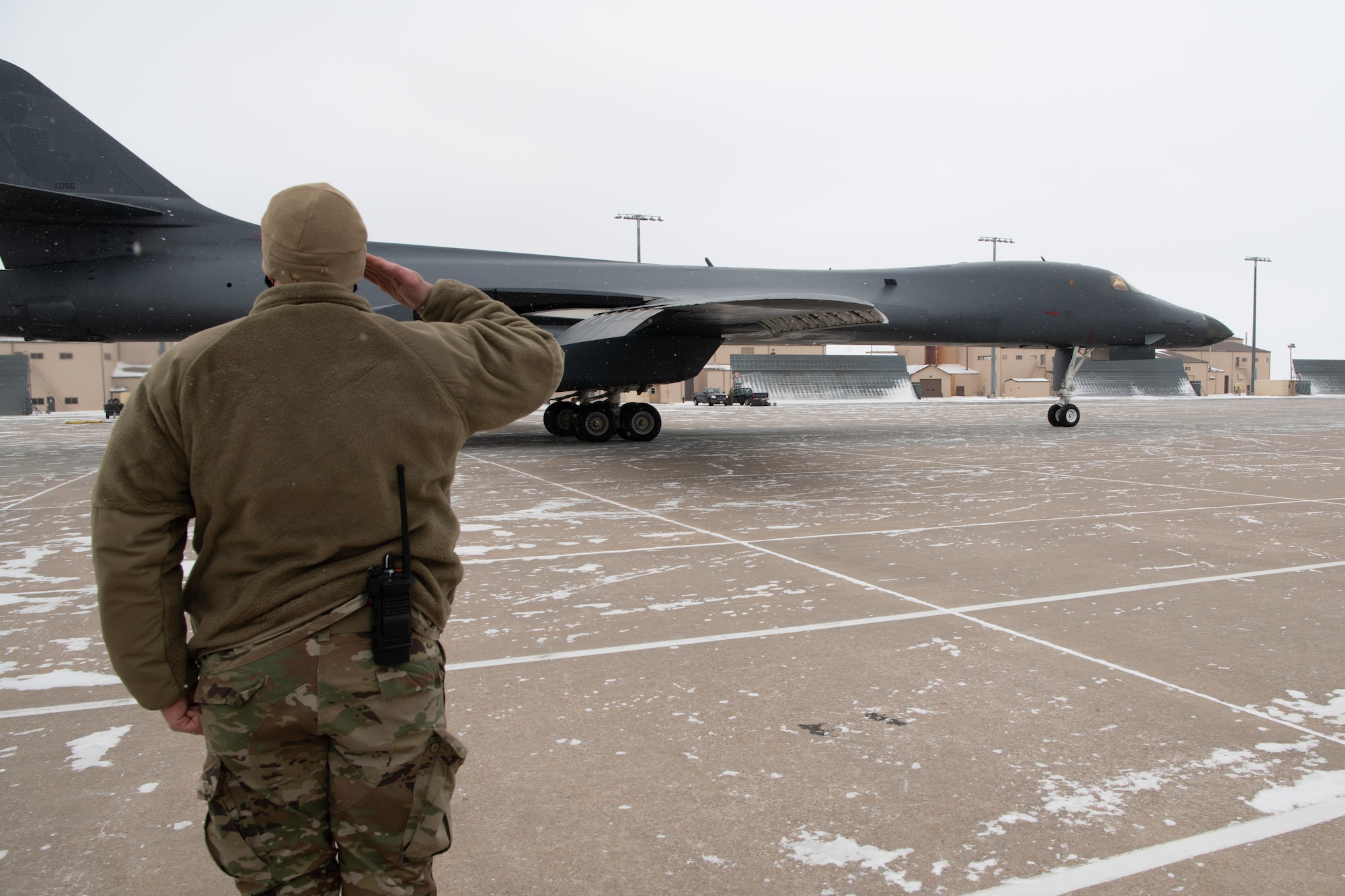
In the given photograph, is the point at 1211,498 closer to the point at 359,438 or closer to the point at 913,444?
the point at 913,444

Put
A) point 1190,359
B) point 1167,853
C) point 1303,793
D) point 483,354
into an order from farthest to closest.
Result: point 1190,359 < point 1303,793 < point 1167,853 < point 483,354

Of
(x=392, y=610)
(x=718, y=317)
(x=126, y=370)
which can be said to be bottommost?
(x=392, y=610)

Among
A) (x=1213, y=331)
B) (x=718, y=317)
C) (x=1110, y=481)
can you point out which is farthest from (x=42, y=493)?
(x=1213, y=331)

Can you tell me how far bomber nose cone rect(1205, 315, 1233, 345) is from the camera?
54.1 feet

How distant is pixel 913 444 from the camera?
13.5 metres

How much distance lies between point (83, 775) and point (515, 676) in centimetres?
137

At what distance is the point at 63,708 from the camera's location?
9.73 ft

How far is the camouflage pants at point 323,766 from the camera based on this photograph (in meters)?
1.35

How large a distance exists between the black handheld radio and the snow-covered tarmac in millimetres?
878

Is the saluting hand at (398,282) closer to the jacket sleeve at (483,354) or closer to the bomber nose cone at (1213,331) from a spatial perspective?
the jacket sleeve at (483,354)

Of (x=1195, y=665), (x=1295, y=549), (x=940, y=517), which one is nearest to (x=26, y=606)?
(x=1195, y=665)

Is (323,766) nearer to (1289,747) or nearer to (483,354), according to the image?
(483,354)

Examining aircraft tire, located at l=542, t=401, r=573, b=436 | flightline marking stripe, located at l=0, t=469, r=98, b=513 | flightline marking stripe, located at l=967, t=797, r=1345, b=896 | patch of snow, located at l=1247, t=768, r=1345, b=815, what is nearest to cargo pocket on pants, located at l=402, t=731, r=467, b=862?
flightline marking stripe, located at l=967, t=797, r=1345, b=896

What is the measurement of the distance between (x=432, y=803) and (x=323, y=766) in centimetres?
19
